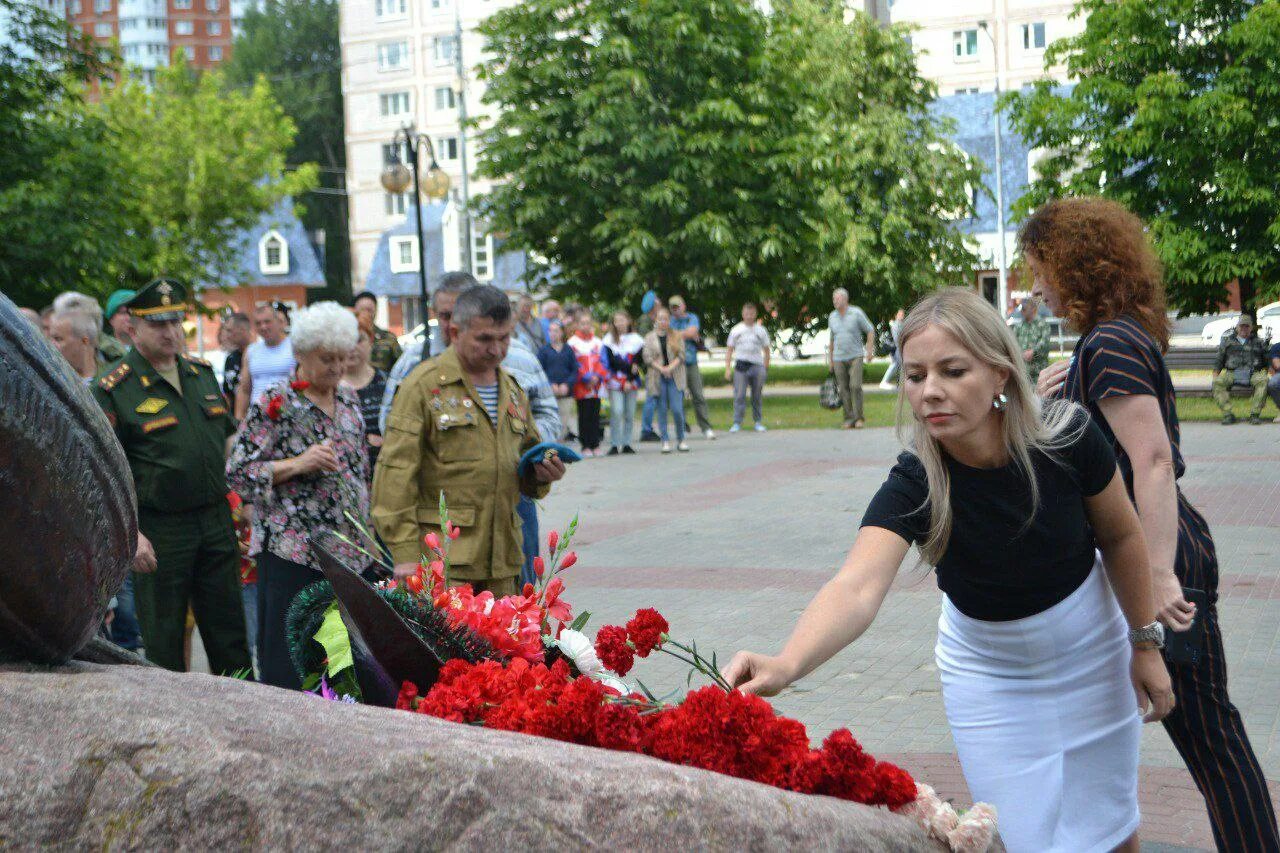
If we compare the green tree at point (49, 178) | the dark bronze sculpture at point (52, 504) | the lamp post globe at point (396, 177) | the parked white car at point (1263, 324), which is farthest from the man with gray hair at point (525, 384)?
the parked white car at point (1263, 324)

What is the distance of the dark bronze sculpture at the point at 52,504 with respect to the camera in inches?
82.7

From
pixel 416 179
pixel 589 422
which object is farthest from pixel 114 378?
pixel 589 422

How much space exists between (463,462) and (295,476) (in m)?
0.66

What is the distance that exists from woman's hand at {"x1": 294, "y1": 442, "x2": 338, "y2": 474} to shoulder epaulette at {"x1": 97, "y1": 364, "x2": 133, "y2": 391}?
3.17 ft

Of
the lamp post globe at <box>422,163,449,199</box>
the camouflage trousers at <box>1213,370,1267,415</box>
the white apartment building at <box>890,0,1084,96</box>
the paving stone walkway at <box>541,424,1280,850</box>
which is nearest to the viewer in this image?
the paving stone walkway at <box>541,424,1280,850</box>

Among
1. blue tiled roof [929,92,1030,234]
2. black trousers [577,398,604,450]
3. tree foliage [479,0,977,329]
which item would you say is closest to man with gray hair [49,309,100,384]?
black trousers [577,398,604,450]

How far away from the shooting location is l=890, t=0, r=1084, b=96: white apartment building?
66312mm

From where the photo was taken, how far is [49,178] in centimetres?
2047

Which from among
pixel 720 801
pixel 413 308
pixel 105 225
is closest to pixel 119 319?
pixel 720 801

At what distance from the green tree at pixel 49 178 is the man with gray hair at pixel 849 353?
1036 centimetres

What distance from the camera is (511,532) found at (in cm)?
571

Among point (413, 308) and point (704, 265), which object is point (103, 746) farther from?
point (413, 308)

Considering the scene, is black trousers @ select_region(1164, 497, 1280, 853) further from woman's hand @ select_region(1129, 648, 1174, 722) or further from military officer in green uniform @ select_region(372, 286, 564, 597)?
military officer in green uniform @ select_region(372, 286, 564, 597)

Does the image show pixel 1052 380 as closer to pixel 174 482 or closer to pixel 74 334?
pixel 174 482
